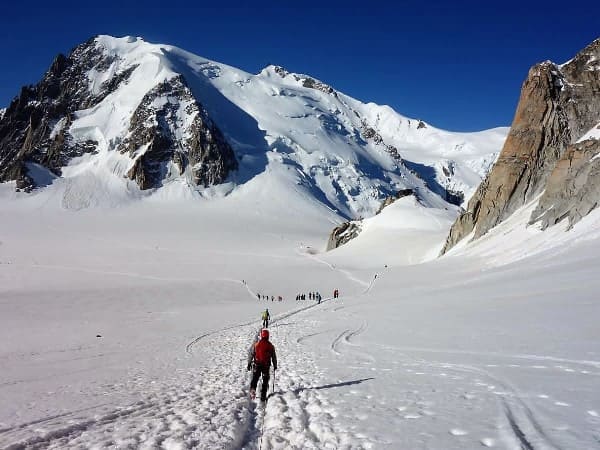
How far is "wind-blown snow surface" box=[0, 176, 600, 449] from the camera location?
6969mm

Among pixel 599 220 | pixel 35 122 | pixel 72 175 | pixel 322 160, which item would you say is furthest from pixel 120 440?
pixel 35 122

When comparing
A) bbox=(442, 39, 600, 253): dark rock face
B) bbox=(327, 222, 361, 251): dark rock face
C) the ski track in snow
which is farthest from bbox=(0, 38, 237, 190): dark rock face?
the ski track in snow

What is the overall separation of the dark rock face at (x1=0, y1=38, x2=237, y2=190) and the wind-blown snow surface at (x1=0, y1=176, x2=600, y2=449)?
369 feet

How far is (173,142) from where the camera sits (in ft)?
529

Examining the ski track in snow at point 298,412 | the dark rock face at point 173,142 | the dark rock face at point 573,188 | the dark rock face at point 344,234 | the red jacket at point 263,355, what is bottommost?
the ski track in snow at point 298,412

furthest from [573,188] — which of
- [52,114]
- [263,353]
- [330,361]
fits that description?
[52,114]

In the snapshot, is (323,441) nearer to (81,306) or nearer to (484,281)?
(484,281)

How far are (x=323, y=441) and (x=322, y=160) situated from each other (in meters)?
190

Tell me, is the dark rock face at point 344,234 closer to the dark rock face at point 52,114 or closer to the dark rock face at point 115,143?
the dark rock face at point 115,143

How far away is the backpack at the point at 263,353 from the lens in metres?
9.95

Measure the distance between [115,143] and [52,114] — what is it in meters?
40.7

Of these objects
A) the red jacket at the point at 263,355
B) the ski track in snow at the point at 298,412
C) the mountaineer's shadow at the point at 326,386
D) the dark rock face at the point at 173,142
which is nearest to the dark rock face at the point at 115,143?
the dark rock face at the point at 173,142

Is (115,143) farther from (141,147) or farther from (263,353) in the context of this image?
(263,353)

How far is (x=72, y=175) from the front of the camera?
147375 millimetres
